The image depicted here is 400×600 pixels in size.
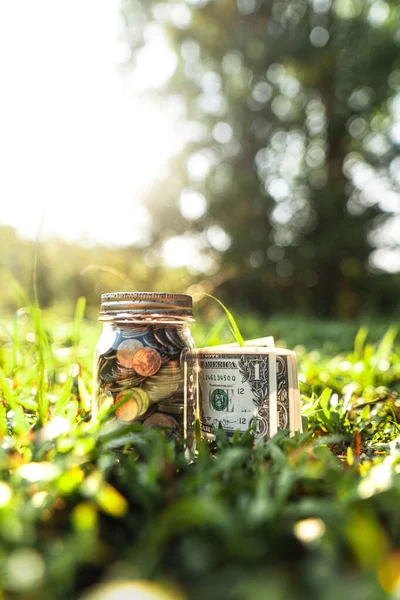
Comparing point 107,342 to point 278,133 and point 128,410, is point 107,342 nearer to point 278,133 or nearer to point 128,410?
point 128,410

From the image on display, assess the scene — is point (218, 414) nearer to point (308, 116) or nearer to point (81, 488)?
point (81, 488)

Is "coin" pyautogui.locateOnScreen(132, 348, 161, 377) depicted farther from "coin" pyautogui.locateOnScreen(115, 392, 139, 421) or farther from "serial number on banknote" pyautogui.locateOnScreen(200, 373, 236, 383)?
"serial number on banknote" pyautogui.locateOnScreen(200, 373, 236, 383)

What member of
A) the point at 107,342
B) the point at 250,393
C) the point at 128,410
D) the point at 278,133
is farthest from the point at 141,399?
the point at 278,133

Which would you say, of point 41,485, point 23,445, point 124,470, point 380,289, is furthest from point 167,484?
point 380,289

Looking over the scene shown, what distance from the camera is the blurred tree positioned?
11.3m

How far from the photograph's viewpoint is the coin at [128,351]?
48.1 inches

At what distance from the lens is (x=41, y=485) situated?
30.9 inches

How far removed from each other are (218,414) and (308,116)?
13162mm

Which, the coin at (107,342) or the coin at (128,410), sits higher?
the coin at (107,342)

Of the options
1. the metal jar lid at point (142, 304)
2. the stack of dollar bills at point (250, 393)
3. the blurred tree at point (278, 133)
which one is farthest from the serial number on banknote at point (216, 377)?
the blurred tree at point (278, 133)

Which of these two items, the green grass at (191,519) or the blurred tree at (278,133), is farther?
the blurred tree at (278,133)

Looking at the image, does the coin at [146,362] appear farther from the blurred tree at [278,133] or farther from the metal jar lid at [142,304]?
the blurred tree at [278,133]

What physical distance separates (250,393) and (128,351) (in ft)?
1.09

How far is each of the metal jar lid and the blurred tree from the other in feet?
30.5
